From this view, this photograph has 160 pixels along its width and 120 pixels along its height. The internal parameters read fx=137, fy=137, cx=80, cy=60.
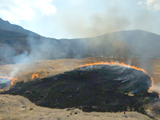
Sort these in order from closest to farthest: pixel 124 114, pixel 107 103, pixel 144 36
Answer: pixel 124 114
pixel 107 103
pixel 144 36

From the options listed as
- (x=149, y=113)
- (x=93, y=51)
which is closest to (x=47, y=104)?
(x=149, y=113)

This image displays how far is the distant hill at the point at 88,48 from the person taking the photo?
4334 centimetres

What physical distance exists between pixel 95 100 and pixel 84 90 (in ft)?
4.21

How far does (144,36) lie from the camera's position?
184 ft

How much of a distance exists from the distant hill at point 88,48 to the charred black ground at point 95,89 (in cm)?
2930

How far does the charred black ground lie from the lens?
9342mm

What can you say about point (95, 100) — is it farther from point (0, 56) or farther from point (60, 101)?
point (0, 56)

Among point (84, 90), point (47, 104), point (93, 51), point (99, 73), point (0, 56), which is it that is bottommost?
point (47, 104)

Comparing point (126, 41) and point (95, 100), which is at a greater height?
point (126, 41)

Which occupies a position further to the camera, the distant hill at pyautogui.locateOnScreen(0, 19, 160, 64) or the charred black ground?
the distant hill at pyautogui.locateOnScreen(0, 19, 160, 64)

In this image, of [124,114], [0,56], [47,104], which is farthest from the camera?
[0,56]

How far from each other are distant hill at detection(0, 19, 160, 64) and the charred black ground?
29302 millimetres

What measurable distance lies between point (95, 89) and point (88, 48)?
4490 cm

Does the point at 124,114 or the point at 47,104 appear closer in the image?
the point at 124,114
